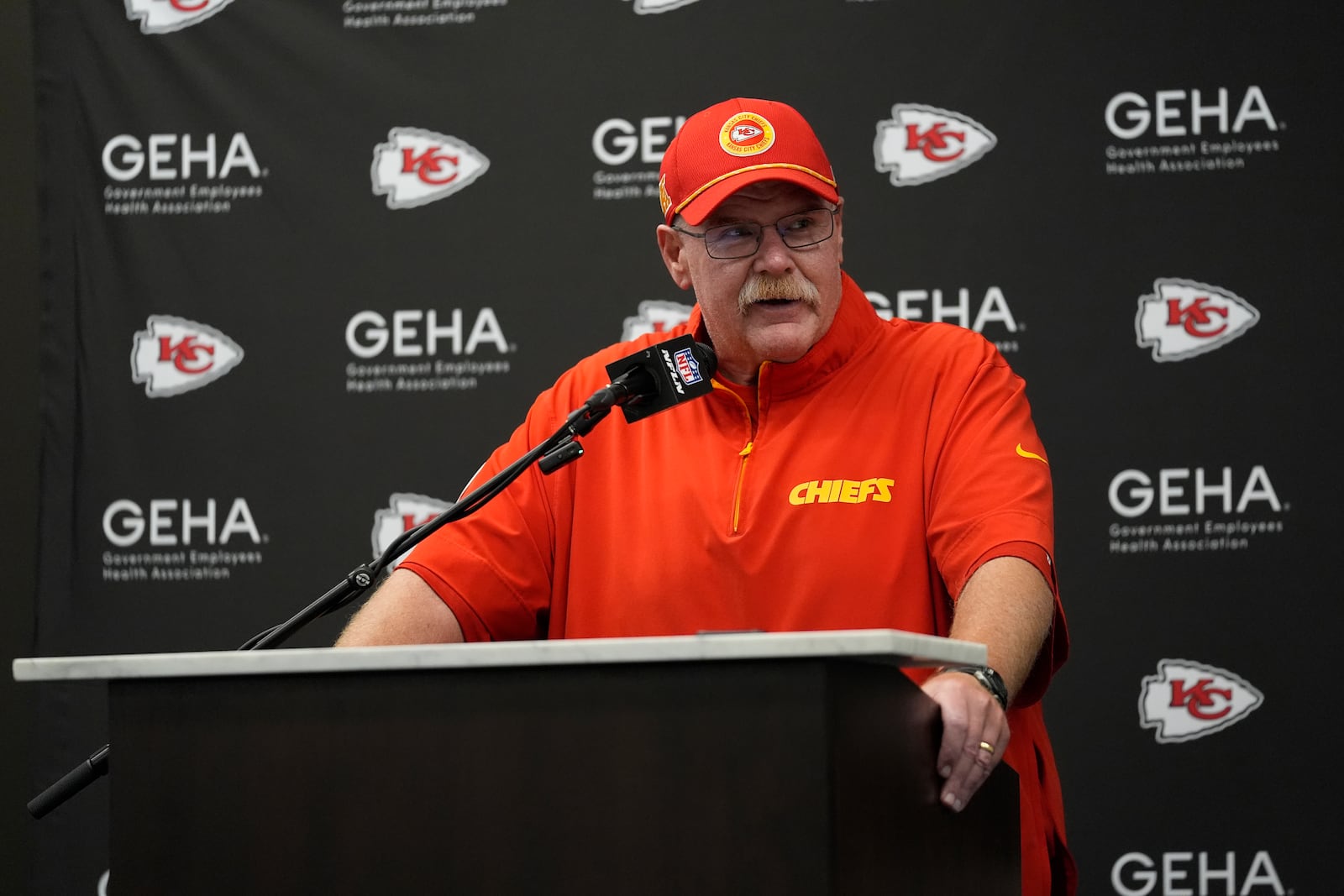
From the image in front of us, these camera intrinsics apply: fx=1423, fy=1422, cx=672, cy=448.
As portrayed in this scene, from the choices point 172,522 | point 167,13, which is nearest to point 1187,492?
point 172,522

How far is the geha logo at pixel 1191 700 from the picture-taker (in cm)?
290

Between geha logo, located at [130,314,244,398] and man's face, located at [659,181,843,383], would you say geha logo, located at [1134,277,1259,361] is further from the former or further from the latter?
geha logo, located at [130,314,244,398]

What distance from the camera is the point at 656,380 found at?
1597mm

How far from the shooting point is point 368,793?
109 centimetres

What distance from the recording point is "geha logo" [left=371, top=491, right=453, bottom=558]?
3207mm

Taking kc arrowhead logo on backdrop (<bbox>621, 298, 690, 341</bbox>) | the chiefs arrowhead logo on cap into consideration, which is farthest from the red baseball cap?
kc arrowhead logo on backdrop (<bbox>621, 298, 690, 341</bbox>)

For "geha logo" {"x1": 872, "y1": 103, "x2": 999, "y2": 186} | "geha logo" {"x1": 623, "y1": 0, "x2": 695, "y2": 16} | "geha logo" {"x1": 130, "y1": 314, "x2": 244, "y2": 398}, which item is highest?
"geha logo" {"x1": 623, "y1": 0, "x2": 695, "y2": 16}

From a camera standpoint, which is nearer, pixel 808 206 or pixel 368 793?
pixel 368 793

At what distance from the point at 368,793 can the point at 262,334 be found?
2.38m

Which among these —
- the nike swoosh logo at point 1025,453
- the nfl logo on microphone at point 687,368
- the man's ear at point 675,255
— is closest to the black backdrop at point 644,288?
the man's ear at point 675,255

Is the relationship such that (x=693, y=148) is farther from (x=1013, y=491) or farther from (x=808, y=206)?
(x=1013, y=491)

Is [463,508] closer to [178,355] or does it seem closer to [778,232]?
[778,232]

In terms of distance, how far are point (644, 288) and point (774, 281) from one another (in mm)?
1283

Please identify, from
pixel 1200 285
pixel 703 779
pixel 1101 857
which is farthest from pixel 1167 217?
pixel 703 779
